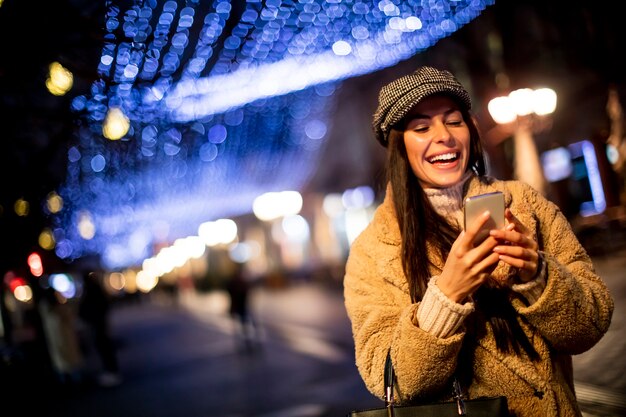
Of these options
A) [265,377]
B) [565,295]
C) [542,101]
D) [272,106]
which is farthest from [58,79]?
[272,106]

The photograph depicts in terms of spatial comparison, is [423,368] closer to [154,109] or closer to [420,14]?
[154,109]

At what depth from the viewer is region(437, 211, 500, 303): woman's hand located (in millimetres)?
1697

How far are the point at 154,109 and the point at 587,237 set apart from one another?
11.3 m

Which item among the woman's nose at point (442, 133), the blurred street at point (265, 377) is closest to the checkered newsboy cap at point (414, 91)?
the woman's nose at point (442, 133)

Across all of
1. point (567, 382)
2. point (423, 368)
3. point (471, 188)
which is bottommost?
point (567, 382)

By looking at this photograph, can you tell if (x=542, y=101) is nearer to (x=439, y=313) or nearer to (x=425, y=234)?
(x=425, y=234)

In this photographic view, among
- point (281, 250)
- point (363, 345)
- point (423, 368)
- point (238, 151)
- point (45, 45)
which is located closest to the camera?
point (423, 368)

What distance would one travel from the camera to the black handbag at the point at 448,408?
5.84 feet

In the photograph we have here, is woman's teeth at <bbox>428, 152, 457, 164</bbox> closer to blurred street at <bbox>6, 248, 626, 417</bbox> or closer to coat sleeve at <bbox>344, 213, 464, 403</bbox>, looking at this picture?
coat sleeve at <bbox>344, 213, 464, 403</bbox>

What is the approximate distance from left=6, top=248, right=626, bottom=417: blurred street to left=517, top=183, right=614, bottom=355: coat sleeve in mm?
3673

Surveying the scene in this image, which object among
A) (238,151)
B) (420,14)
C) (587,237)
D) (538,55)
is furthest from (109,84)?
(238,151)

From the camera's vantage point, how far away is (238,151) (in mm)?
26516

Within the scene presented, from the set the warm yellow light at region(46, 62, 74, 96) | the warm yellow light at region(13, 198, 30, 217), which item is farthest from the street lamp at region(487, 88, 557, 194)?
the warm yellow light at region(13, 198, 30, 217)

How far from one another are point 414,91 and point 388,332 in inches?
32.7
